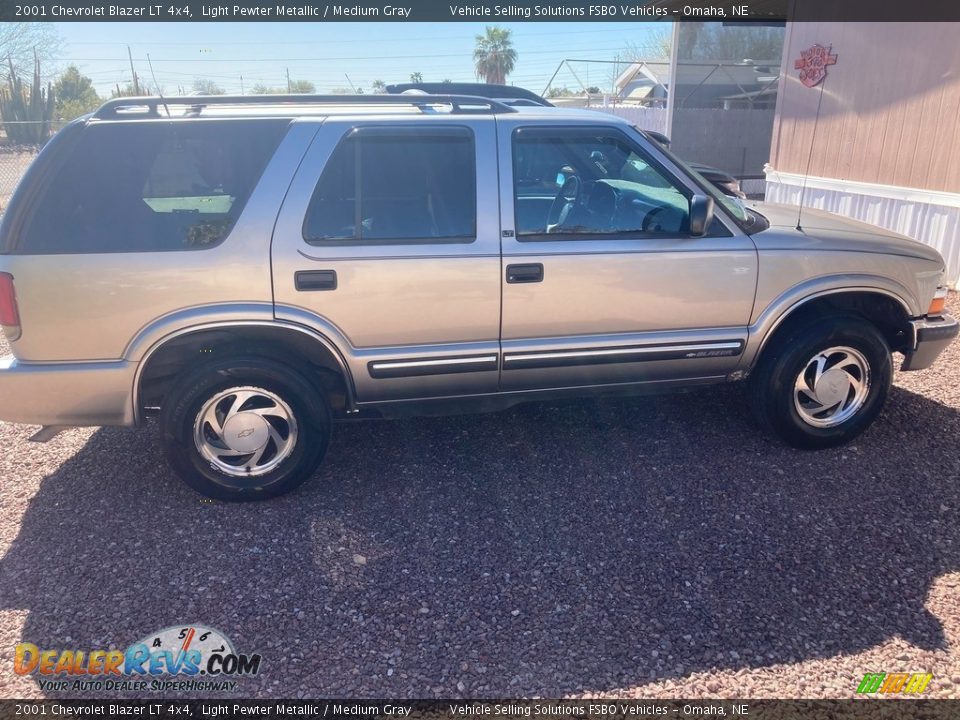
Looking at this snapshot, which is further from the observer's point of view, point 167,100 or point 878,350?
point 878,350

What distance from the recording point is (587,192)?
4.03 metres

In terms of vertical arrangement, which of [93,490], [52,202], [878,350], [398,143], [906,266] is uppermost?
[398,143]

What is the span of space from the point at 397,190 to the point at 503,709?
237 cm

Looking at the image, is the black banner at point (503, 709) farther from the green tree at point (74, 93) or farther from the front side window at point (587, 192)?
the green tree at point (74, 93)

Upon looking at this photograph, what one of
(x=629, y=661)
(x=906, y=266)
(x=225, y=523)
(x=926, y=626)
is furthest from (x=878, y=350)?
(x=225, y=523)

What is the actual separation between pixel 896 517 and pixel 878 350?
103 centimetres

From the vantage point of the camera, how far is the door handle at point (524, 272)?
11.8ft

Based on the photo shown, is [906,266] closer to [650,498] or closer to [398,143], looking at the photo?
[650,498]

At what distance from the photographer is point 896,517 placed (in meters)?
3.49

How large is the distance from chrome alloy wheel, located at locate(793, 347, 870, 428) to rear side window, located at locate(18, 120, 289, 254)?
312cm

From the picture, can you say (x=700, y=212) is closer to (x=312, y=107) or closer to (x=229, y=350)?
(x=312, y=107)

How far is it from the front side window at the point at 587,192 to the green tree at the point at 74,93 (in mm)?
20369

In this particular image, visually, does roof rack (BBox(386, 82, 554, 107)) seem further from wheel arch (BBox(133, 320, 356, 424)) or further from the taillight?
the taillight

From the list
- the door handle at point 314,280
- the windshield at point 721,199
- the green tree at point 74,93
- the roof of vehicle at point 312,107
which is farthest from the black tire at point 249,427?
the green tree at point 74,93
